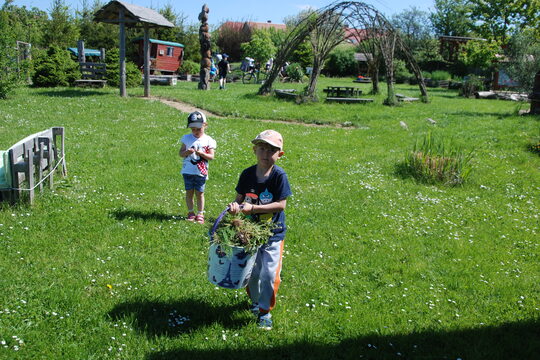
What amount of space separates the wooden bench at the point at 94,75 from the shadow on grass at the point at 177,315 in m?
21.6

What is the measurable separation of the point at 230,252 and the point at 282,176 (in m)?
0.91

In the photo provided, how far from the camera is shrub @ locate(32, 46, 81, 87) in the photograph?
2256 centimetres

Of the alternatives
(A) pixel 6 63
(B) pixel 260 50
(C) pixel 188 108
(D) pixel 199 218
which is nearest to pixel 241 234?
(D) pixel 199 218

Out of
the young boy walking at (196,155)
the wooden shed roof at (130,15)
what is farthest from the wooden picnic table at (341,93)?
the young boy walking at (196,155)

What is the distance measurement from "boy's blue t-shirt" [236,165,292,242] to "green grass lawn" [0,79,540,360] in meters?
0.95

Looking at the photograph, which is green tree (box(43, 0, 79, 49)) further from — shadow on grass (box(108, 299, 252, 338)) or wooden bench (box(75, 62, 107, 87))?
shadow on grass (box(108, 299, 252, 338))

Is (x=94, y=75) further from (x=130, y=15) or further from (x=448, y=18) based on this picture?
(x=448, y=18)

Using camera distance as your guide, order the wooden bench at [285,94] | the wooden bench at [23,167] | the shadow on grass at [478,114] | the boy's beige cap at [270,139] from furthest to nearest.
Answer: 1. the wooden bench at [285,94]
2. the shadow on grass at [478,114]
3. the wooden bench at [23,167]
4. the boy's beige cap at [270,139]

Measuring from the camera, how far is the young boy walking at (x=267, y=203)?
4.02m

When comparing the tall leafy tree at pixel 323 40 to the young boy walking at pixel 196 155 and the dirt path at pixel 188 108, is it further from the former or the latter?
the young boy walking at pixel 196 155

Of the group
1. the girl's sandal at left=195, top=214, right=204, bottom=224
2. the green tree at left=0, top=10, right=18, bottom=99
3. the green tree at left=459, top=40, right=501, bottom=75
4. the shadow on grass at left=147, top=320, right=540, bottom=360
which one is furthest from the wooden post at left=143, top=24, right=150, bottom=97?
the green tree at left=459, top=40, right=501, bottom=75

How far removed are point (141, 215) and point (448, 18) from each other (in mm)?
72614

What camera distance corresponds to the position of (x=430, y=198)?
8.57 meters

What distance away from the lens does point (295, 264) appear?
18.4 feet
